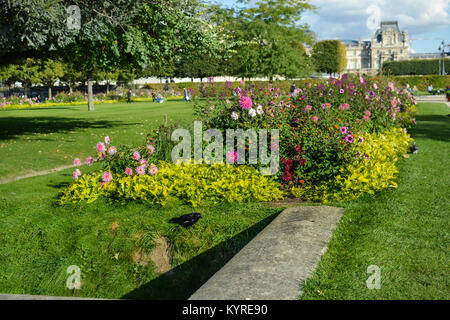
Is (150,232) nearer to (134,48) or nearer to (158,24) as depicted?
(134,48)

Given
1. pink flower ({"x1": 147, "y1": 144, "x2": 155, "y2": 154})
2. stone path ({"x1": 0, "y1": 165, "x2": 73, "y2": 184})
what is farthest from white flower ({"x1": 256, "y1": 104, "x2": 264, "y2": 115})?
stone path ({"x1": 0, "y1": 165, "x2": 73, "y2": 184})

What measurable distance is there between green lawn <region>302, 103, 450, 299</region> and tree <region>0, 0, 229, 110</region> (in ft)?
30.6

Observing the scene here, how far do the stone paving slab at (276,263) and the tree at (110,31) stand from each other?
931 centimetres

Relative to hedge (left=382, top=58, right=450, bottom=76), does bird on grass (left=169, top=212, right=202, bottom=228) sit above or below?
below

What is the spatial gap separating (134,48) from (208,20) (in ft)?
13.7

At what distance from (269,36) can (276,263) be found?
129 ft

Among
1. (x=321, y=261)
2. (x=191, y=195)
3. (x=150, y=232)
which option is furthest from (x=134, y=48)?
(x=321, y=261)

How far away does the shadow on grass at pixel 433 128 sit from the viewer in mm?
13289

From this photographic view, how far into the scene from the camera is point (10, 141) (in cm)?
1481

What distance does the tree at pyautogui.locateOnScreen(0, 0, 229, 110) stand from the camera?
1177cm

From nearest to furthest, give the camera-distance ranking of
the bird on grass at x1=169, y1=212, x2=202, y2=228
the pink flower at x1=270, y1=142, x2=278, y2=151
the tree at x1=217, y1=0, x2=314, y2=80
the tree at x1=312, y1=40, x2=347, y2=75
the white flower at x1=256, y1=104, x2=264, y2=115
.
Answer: the bird on grass at x1=169, y1=212, x2=202, y2=228, the pink flower at x1=270, y1=142, x2=278, y2=151, the white flower at x1=256, y1=104, x2=264, y2=115, the tree at x1=217, y1=0, x2=314, y2=80, the tree at x1=312, y1=40, x2=347, y2=75

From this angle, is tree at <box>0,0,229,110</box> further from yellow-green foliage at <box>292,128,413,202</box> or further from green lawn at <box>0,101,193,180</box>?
yellow-green foliage at <box>292,128,413,202</box>

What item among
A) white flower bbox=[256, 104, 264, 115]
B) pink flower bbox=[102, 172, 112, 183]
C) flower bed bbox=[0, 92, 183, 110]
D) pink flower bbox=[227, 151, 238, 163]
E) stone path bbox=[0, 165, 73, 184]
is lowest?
stone path bbox=[0, 165, 73, 184]

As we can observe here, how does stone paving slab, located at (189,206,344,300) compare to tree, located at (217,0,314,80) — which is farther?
tree, located at (217,0,314,80)
